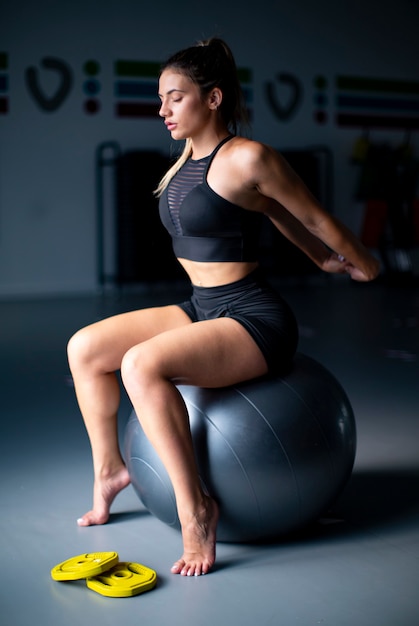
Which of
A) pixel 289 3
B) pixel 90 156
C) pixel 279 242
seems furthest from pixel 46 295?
pixel 289 3

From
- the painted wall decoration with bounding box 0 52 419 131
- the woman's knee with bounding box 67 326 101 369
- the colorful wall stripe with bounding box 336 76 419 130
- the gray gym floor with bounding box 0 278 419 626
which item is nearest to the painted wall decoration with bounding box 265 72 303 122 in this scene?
the painted wall decoration with bounding box 0 52 419 131

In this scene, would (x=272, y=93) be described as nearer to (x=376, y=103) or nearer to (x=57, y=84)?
(x=376, y=103)

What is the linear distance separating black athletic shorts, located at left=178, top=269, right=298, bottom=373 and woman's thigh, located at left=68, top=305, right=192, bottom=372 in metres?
0.12

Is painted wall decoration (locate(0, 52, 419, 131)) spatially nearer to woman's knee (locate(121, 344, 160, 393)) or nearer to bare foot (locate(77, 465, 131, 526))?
bare foot (locate(77, 465, 131, 526))

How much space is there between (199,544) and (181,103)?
3.78 feet

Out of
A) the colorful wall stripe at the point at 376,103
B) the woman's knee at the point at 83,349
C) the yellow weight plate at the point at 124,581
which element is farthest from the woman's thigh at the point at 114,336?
the colorful wall stripe at the point at 376,103

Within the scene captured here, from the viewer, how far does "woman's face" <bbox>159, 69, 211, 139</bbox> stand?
2191mm

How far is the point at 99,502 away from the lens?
237 centimetres

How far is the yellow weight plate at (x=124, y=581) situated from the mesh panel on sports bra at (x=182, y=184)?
2.96 ft

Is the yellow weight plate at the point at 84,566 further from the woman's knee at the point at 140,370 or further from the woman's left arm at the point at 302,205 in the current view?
the woman's left arm at the point at 302,205

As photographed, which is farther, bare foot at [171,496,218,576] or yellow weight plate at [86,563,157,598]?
bare foot at [171,496,218,576]

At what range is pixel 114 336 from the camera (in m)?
2.28

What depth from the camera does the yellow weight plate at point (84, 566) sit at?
1.93m

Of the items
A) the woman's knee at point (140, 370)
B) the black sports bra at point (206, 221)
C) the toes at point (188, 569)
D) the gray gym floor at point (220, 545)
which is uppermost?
the black sports bra at point (206, 221)
